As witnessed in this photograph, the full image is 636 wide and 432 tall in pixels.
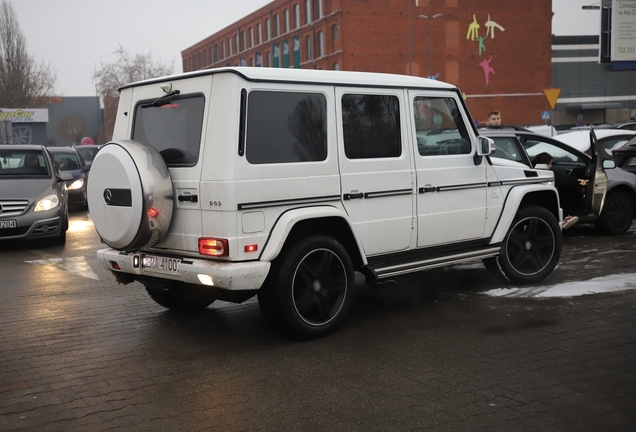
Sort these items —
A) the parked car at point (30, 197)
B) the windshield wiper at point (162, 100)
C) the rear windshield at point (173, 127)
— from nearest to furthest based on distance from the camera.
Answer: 1. the rear windshield at point (173, 127)
2. the windshield wiper at point (162, 100)
3. the parked car at point (30, 197)

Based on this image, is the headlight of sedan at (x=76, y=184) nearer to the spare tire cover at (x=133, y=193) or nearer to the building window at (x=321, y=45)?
the spare tire cover at (x=133, y=193)

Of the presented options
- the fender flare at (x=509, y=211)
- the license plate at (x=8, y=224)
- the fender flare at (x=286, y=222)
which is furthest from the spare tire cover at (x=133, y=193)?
the license plate at (x=8, y=224)

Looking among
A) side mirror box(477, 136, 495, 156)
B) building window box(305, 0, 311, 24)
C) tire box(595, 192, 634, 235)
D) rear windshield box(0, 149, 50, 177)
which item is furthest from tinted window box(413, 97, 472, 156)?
building window box(305, 0, 311, 24)

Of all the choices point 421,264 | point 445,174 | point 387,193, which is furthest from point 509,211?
point 387,193

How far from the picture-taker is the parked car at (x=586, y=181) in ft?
37.3

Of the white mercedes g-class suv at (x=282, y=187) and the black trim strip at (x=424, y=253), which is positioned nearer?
the white mercedes g-class suv at (x=282, y=187)

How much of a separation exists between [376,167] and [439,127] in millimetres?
1033

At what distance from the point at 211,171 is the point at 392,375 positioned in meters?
2.04

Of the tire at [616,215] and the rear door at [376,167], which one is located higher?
the rear door at [376,167]

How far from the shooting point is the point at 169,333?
21.9 feet

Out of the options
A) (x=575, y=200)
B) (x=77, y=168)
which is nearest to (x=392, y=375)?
(x=575, y=200)

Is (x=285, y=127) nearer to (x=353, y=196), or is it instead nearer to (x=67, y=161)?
(x=353, y=196)

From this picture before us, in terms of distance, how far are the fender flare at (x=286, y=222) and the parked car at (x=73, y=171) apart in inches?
613

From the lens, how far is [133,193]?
5977 mm
